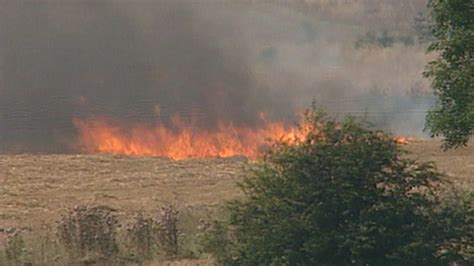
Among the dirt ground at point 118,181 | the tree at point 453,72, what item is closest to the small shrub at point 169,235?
the tree at point 453,72

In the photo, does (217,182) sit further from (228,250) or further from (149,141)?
(228,250)

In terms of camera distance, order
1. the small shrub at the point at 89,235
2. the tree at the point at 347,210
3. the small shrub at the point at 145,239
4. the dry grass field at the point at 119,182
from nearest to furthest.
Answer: the tree at the point at 347,210 → the small shrub at the point at 89,235 → the small shrub at the point at 145,239 → the dry grass field at the point at 119,182

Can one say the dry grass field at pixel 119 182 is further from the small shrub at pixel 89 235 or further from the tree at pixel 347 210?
the tree at pixel 347 210

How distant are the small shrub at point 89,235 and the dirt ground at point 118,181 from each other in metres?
10.2

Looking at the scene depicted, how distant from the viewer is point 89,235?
2305 cm

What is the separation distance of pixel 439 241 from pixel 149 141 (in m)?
46.9

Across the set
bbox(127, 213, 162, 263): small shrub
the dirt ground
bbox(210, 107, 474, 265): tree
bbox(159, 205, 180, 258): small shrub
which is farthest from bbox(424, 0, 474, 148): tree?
the dirt ground

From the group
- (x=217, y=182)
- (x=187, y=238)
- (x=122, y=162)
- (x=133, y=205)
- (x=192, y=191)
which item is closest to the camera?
(x=187, y=238)

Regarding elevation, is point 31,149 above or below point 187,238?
above

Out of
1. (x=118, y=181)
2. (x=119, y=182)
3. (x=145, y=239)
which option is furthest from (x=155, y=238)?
(x=118, y=181)

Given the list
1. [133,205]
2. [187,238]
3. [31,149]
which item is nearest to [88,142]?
[31,149]

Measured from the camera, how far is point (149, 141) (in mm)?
63531

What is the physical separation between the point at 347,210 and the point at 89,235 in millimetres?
8108

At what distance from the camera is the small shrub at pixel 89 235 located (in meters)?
22.6
